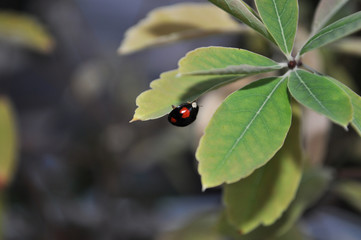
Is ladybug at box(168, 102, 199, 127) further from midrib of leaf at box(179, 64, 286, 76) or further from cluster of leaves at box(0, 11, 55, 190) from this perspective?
cluster of leaves at box(0, 11, 55, 190)

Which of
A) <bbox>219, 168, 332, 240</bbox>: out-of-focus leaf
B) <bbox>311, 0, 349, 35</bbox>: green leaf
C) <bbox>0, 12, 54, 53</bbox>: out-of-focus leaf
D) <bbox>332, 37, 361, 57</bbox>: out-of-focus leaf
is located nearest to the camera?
<bbox>311, 0, 349, 35</bbox>: green leaf

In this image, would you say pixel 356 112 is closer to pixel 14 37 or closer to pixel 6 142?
pixel 6 142

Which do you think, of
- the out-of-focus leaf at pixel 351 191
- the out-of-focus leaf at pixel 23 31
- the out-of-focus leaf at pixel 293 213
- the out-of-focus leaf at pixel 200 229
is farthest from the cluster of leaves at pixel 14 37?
the out-of-focus leaf at pixel 351 191

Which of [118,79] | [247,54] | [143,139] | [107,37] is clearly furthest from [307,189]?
[107,37]

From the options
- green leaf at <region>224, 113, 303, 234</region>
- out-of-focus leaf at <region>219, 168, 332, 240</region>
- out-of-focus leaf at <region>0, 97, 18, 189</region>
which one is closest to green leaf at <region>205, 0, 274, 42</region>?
green leaf at <region>224, 113, 303, 234</region>

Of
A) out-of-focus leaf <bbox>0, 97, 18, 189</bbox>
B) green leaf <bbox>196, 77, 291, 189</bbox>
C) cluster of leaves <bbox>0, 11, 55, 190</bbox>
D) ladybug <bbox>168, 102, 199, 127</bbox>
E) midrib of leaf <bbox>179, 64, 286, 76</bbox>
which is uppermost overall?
cluster of leaves <bbox>0, 11, 55, 190</bbox>

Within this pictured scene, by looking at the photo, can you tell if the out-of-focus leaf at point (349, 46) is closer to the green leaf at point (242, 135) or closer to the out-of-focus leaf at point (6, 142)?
the green leaf at point (242, 135)
